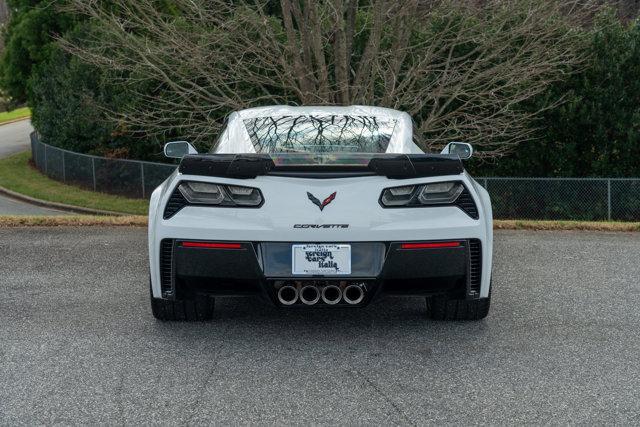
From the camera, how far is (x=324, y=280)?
560cm

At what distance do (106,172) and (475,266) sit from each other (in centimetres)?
2221

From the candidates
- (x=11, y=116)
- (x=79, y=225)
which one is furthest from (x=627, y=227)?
(x=11, y=116)

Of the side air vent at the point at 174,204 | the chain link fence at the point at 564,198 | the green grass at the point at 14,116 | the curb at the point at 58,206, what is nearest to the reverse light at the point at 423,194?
the side air vent at the point at 174,204

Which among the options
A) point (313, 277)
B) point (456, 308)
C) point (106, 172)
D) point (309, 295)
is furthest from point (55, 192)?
point (313, 277)

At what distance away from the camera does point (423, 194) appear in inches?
226

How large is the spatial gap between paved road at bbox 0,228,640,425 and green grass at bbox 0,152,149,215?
16836 mm

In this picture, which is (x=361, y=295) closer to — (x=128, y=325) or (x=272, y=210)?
(x=272, y=210)

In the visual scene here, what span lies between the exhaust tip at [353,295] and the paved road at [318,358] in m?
0.28

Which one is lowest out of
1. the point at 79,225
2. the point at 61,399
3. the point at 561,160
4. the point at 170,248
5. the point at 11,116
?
the point at 11,116

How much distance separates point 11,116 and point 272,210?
214ft

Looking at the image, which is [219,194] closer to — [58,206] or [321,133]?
[321,133]

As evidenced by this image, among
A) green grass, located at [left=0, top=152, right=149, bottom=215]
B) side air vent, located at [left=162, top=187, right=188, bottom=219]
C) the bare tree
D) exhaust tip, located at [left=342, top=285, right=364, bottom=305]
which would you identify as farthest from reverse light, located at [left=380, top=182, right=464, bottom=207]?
green grass, located at [left=0, top=152, right=149, bottom=215]

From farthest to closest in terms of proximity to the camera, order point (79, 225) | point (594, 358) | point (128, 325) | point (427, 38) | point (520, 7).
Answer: point (427, 38) < point (520, 7) < point (79, 225) < point (128, 325) < point (594, 358)

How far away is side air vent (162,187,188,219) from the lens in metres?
5.80
